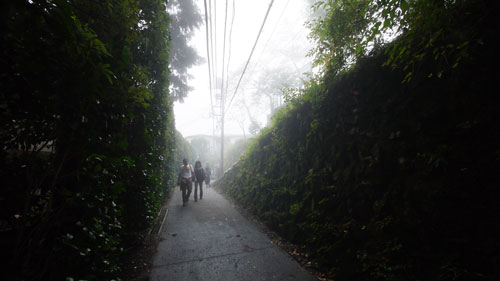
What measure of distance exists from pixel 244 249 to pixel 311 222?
1506 millimetres

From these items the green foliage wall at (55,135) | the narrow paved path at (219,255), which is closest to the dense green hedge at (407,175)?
the narrow paved path at (219,255)

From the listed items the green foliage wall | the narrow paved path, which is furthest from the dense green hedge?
the green foliage wall

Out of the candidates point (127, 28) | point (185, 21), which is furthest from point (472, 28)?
point (185, 21)

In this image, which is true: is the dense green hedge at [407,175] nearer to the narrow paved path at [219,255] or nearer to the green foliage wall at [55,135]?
the narrow paved path at [219,255]

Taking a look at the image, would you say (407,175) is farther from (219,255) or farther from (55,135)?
(55,135)

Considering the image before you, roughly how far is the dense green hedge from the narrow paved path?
2.18 feet

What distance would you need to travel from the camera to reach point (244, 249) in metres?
4.03

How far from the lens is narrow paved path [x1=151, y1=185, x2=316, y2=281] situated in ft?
10.2

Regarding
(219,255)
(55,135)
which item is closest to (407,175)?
(219,255)

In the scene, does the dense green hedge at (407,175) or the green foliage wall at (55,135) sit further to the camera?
the dense green hedge at (407,175)

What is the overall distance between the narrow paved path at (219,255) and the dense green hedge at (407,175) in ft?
2.18

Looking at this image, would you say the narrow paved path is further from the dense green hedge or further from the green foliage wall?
the green foliage wall

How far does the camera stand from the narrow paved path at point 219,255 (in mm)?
3117

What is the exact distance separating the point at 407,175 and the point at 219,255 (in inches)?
138
